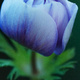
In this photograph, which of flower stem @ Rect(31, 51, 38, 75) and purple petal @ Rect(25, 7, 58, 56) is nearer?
purple petal @ Rect(25, 7, 58, 56)

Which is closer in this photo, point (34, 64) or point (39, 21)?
point (39, 21)

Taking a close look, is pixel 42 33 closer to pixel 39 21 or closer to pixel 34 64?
pixel 39 21

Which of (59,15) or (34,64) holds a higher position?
(59,15)

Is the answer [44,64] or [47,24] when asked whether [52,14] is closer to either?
[47,24]

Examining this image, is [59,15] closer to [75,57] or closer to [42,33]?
[42,33]

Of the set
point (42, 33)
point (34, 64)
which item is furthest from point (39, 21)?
point (34, 64)

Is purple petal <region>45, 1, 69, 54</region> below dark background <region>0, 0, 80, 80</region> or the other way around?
the other way around

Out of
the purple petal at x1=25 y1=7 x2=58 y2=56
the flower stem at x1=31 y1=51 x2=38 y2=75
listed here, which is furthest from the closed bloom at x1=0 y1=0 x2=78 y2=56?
the flower stem at x1=31 y1=51 x2=38 y2=75

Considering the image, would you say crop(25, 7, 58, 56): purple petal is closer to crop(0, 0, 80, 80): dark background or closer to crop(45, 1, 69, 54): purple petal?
crop(45, 1, 69, 54): purple petal
